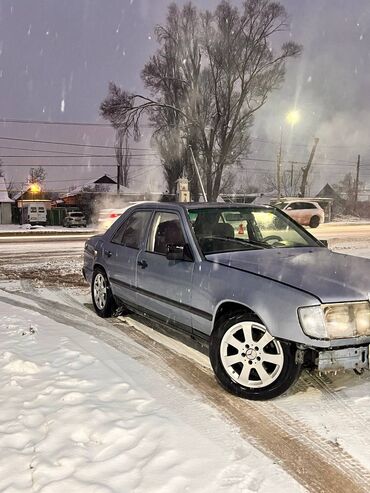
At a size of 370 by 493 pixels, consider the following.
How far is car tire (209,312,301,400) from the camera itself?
11.1ft

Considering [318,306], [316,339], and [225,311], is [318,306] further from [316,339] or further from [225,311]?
[225,311]

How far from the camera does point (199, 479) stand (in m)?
2.52

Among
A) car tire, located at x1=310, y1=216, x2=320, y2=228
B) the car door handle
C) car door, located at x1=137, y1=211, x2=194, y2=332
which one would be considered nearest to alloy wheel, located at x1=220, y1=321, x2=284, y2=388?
car door, located at x1=137, y1=211, x2=194, y2=332

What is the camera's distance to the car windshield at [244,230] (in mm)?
4418

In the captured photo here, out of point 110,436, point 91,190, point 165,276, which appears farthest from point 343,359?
point 91,190

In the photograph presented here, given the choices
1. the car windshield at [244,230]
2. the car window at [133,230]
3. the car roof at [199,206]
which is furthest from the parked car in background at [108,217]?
the car windshield at [244,230]

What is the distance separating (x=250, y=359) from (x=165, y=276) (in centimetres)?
129

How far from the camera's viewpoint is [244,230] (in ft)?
15.8

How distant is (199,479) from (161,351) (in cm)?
218

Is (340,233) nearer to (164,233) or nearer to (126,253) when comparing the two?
(126,253)

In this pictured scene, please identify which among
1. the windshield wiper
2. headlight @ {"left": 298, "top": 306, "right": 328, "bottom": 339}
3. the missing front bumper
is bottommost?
the missing front bumper

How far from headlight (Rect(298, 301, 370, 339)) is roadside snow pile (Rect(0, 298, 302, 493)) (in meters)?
0.87

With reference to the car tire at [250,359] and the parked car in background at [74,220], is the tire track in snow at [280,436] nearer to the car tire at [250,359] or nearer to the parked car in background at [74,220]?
the car tire at [250,359]

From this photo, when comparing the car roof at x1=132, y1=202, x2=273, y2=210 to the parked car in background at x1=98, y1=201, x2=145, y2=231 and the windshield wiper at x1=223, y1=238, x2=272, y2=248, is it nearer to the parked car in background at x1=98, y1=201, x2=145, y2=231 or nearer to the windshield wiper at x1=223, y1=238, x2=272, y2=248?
the windshield wiper at x1=223, y1=238, x2=272, y2=248
